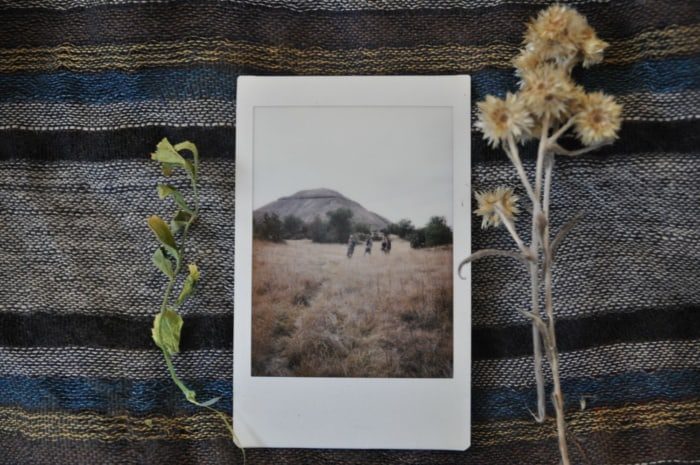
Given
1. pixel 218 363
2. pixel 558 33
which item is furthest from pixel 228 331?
pixel 558 33

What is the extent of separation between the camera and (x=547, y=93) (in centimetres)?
39

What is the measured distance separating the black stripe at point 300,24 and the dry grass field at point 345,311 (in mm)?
178

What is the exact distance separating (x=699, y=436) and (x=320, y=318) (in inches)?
13.1

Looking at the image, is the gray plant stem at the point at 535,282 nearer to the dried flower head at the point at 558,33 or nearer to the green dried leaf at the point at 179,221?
the dried flower head at the point at 558,33

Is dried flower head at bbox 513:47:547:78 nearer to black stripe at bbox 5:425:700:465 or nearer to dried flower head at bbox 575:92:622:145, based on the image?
dried flower head at bbox 575:92:622:145

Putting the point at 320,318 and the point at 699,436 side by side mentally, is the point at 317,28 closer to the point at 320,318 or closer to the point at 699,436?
the point at 320,318

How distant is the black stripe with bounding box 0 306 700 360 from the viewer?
477mm

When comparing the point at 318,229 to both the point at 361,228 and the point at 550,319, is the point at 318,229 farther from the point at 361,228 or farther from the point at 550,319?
the point at 550,319

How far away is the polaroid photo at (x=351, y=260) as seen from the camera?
18.7 inches

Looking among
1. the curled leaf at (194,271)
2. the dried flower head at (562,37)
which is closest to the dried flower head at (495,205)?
the dried flower head at (562,37)

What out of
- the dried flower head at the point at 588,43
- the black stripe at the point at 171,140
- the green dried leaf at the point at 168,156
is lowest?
the green dried leaf at the point at 168,156

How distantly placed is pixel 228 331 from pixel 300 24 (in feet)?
0.89

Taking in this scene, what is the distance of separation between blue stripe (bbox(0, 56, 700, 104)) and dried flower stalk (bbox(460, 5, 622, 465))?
0.05 meters

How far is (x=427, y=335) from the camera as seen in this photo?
1.57 ft
